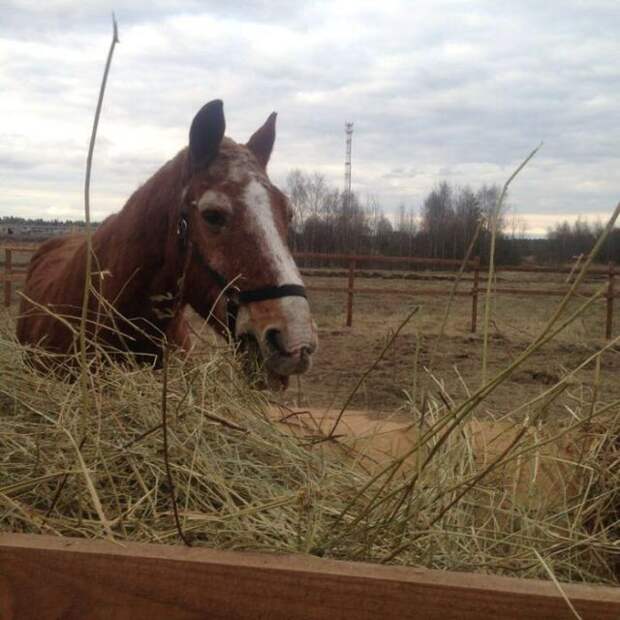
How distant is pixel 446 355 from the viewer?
8.20 meters

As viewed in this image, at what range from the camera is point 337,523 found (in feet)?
2.80

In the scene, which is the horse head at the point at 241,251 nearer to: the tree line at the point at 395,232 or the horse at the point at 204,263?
the horse at the point at 204,263

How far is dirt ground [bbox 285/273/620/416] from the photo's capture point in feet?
16.9

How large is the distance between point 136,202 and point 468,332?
845 cm

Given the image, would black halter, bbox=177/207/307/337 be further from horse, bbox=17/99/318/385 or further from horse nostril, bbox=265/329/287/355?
horse nostril, bbox=265/329/287/355

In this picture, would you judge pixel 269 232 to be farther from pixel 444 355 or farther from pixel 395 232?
pixel 395 232

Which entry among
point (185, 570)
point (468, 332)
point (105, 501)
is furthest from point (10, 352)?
point (468, 332)

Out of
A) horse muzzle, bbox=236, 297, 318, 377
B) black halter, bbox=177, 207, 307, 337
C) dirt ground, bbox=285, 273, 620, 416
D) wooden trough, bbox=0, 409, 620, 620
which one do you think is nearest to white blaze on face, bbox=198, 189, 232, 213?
black halter, bbox=177, 207, 307, 337

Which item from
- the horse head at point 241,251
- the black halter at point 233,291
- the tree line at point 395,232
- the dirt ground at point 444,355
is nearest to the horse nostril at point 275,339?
the horse head at point 241,251

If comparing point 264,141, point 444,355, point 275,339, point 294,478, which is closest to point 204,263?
point 275,339

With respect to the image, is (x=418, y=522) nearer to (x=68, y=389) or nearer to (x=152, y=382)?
(x=152, y=382)

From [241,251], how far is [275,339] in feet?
1.36

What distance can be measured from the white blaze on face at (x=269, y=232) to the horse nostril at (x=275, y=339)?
0.19 metres

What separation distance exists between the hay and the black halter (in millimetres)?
649
